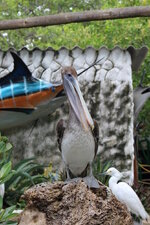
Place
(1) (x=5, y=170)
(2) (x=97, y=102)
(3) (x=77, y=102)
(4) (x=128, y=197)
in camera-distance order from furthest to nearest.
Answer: (2) (x=97, y=102)
(4) (x=128, y=197)
(3) (x=77, y=102)
(1) (x=5, y=170)

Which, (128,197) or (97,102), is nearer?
(128,197)

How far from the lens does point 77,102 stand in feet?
15.8

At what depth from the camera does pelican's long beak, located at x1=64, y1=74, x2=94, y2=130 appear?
15.6 feet

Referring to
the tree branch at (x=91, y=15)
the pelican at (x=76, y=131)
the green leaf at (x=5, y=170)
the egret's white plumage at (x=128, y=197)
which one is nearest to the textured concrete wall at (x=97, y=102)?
the tree branch at (x=91, y=15)

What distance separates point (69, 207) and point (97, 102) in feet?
17.5

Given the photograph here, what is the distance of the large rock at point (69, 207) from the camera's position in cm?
461

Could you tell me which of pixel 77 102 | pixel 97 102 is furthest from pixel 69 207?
pixel 97 102

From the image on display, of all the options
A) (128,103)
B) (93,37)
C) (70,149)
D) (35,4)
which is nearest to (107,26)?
(93,37)

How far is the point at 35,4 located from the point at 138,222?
13711mm

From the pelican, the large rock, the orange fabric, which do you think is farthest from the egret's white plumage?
the orange fabric

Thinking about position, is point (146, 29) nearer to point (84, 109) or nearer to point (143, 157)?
point (143, 157)

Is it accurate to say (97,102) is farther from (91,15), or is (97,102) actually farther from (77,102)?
(77,102)

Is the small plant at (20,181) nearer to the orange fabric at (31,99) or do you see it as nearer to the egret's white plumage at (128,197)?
the orange fabric at (31,99)

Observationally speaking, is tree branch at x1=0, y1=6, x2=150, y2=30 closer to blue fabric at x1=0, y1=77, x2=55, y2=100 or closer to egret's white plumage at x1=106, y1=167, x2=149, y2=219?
blue fabric at x1=0, y1=77, x2=55, y2=100
